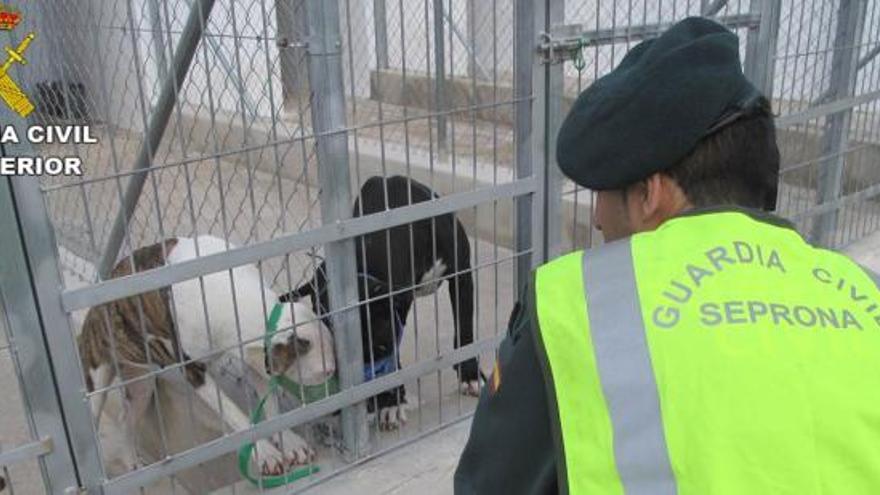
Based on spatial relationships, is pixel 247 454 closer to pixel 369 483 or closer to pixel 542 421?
pixel 369 483

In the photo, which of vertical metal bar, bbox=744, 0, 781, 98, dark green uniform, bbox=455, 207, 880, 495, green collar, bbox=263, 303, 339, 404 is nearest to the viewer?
dark green uniform, bbox=455, 207, 880, 495

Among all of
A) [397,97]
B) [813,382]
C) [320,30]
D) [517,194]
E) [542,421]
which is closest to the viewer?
[813,382]

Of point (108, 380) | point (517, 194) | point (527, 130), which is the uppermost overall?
point (527, 130)

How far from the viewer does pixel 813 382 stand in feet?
2.91

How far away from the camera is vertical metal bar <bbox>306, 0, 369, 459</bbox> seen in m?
2.34

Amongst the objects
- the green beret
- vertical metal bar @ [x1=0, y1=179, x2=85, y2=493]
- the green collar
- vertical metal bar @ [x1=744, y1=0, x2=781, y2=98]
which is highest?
the green beret

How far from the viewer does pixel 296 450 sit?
283 cm

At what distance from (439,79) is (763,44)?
1.53 m

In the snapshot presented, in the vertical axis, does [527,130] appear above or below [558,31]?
below

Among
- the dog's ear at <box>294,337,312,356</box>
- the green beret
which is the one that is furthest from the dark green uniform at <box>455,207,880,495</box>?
the dog's ear at <box>294,337,312,356</box>

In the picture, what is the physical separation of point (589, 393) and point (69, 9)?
9.22 ft

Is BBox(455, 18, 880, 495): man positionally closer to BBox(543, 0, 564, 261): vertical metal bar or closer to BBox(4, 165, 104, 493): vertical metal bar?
BBox(4, 165, 104, 493): vertical metal bar

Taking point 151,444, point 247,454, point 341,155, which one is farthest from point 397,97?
point 151,444

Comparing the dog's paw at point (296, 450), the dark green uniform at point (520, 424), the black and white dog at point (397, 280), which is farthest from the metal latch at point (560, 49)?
the dark green uniform at point (520, 424)
